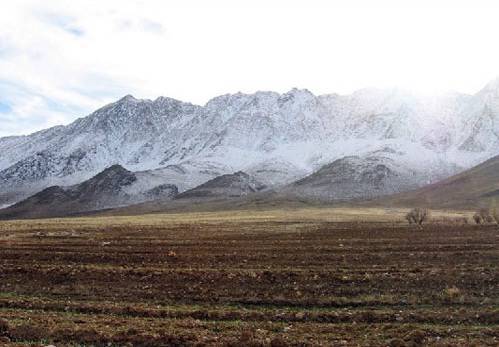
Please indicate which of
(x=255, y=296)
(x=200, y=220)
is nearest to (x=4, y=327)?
(x=255, y=296)

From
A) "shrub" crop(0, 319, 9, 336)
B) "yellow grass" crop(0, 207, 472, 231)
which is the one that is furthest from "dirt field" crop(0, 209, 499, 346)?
"yellow grass" crop(0, 207, 472, 231)

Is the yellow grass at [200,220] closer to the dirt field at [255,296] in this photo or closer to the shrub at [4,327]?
the dirt field at [255,296]

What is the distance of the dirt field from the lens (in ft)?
50.8

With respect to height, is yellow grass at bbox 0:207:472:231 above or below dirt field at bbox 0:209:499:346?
above

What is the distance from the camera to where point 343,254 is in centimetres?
3216

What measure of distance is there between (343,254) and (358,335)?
16738mm

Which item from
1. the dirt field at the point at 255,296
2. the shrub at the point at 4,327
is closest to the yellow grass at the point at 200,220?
the dirt field at the point at 255,296

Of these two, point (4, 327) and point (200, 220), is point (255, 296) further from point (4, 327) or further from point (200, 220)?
point (200, 220)

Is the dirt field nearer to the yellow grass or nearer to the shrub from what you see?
the shrub

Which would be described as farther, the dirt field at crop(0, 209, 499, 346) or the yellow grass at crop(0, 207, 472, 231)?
the yellow grass at crop(0, 207, 472, 231)

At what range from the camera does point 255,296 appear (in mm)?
21422

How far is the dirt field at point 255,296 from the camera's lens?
50.8 ft

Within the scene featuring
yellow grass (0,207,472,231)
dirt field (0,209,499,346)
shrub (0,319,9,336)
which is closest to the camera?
dirt field (0,209,499,346)

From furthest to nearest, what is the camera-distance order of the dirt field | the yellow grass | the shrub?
1. the yellow grass
2. the shrub
3. the dirt field
